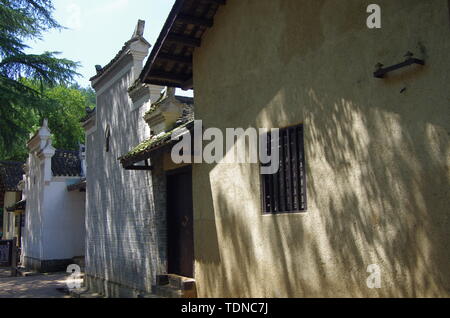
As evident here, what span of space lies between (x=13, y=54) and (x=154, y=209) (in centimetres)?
1410

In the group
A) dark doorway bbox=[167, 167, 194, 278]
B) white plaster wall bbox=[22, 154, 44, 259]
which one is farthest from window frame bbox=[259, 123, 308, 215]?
white plaster wall bbox=[22, 154, 44, 259]

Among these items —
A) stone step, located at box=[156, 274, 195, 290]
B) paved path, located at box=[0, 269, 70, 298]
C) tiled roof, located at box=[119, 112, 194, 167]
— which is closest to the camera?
stone step, located at box=[156, 274, 195, 290]

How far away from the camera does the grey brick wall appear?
10.1 metres

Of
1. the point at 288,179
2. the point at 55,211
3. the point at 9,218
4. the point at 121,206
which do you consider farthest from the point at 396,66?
the point at 9,218

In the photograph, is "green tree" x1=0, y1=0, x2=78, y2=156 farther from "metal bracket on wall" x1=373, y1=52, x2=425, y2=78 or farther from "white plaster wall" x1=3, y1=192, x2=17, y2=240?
"metal bracket on wall" x1=373, y1=52, x2=425, y2=78

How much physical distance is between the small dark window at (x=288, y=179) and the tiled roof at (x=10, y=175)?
86.8 ft

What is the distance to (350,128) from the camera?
5258 mm

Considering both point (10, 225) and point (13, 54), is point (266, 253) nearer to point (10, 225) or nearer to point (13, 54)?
point (13, 54)

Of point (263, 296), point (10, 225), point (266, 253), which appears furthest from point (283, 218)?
point (10, 225)

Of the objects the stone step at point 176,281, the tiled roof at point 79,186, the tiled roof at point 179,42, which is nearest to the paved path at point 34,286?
the tiled roof at point 79,186

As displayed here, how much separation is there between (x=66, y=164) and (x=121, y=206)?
1167 centimetres

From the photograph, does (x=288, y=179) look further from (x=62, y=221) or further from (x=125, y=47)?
(x=62, y=221)

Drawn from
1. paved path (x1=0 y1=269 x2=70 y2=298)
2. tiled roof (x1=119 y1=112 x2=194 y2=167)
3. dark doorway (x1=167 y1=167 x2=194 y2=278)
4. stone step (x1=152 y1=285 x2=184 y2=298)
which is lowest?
paved path (x1=0 y1=269 x2=70 y2=298)

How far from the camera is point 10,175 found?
98.5 feet
